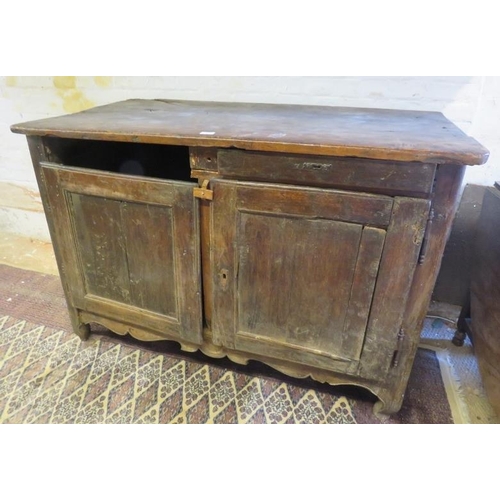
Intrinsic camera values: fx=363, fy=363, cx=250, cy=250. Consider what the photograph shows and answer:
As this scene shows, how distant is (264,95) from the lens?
1510 mm

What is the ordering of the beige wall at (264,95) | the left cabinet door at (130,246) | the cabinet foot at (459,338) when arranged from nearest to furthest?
1. the left cabinet door at (130,246)
2. the beige wall at (264,95)
3. the cabinet foot at (459,338)

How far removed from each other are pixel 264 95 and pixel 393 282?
966 millimetres

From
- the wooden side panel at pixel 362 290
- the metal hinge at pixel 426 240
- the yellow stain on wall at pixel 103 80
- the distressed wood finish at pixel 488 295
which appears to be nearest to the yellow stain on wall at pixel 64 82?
the yellow stain on wall at pixel 103 80

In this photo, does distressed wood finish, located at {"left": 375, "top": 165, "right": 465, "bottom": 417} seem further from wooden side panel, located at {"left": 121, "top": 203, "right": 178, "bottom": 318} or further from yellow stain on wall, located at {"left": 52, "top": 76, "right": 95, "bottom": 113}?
yellow stain on wall, located at {"left": 52, "top": 76, "right": 95, "bottom": 113}

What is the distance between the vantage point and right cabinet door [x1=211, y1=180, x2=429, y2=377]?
3.01 feet

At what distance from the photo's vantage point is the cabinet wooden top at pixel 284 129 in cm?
84

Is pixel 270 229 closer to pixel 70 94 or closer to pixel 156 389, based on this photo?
A: pixel 156 389

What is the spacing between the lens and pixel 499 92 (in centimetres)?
130

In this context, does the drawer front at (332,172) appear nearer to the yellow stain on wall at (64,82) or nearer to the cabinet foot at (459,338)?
the cabinet foot at (459,338)

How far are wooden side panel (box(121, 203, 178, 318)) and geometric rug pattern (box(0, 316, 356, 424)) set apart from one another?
10.8 inches

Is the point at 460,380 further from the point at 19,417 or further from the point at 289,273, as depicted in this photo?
the point at 19,417

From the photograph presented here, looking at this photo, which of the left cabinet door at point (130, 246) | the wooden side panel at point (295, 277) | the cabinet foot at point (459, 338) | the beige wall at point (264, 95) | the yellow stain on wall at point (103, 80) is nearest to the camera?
the wooden side panel at point (295, 277)

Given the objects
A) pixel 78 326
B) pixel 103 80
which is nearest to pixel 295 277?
pixel 78 326
